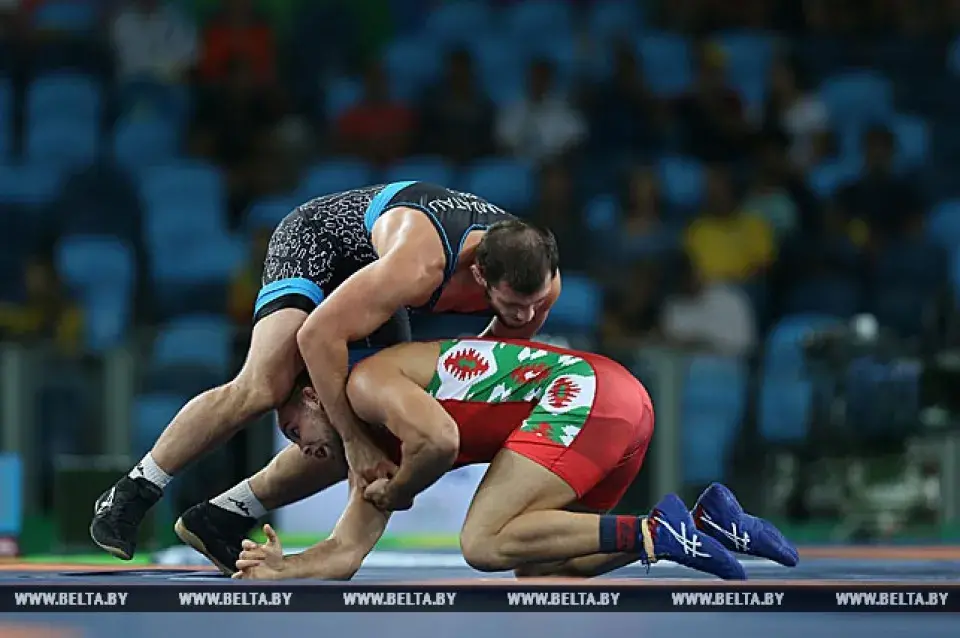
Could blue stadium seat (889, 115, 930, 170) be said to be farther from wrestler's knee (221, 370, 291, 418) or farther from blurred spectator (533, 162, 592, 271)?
wrestler's knee (221, 370, 291, 418)

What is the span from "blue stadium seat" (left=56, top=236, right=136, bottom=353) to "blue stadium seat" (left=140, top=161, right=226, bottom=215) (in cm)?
51

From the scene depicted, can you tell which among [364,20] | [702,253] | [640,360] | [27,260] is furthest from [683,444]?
[364,20]

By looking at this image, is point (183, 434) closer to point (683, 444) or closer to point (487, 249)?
point (487, 249)

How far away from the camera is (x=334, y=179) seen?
927 cm

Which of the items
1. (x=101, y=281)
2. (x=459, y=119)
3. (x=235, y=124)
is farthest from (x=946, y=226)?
(x=101, y=281)

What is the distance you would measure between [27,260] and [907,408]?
4.73 metres

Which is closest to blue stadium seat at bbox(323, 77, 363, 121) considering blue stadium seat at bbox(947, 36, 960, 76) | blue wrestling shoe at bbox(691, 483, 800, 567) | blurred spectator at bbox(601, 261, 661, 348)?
blurred spectator at bbox(601, 261, 661, 348)

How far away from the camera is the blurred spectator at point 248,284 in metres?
8.52

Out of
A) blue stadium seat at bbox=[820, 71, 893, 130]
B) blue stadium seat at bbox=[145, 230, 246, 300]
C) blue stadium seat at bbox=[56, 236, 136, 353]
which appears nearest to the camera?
blue stadium seat at bbox=[56, 236, 136, 353]

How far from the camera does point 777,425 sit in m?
7.57

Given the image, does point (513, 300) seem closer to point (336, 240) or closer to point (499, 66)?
point (336, 240)

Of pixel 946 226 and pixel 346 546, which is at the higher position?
pixel 946 226

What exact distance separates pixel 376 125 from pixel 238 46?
3.81 ft

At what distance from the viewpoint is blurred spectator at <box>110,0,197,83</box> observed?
33.8 ft
